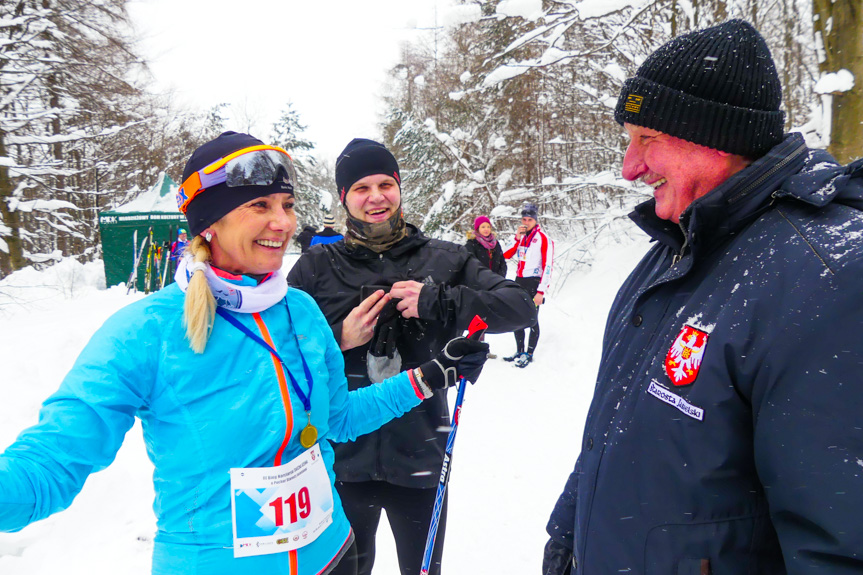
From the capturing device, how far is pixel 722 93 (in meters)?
1.27

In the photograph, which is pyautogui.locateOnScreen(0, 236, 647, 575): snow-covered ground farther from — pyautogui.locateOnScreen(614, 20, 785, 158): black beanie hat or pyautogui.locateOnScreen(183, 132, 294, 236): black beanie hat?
pyautogui.locateOnScreen(614, 20, 785, 158): black beanie hat

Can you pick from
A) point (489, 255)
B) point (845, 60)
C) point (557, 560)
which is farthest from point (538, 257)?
point (557, 560)

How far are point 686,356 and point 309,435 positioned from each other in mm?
1148

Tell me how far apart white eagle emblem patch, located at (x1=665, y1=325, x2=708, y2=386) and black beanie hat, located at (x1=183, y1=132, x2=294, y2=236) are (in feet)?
4.41

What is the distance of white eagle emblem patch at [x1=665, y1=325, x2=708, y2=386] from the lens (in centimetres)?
111

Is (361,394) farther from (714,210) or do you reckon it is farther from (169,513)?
(714,210)

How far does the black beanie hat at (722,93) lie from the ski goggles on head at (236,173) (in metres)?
1.23

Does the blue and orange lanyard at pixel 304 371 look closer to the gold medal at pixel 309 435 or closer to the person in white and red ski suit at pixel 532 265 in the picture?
the gold medal at pixel 309 435

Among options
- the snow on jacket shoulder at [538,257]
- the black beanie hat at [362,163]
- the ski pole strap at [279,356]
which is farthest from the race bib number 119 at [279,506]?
the snow on jacket shoulder at [538,257]

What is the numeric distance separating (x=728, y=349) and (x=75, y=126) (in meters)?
15.6

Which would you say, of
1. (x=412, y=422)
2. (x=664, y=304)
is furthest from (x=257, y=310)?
(x=664, y=304)

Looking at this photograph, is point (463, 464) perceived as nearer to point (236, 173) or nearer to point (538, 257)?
point (236, 173)

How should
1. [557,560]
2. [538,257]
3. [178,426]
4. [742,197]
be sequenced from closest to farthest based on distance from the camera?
[742,197] < [178,426] < [557,560] < [538,257]

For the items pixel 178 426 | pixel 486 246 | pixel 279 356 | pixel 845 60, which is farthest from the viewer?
pixel 486 246
